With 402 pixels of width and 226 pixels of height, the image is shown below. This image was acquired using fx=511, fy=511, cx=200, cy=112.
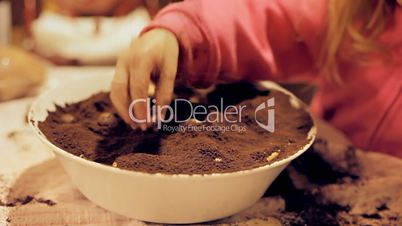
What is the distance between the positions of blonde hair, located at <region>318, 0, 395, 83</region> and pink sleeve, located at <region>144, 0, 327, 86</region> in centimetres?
2

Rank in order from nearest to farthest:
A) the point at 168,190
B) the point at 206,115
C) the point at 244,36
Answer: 1. the point at 168,190
2. the point at 206,115
3. the point at 244,36

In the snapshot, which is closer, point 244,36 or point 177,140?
point 177,140

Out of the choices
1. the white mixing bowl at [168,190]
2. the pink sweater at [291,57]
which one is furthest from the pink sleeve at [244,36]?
the white mixing bowl at [168,190]

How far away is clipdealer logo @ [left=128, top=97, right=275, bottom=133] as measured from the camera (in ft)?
1.74

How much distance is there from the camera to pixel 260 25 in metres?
0.71

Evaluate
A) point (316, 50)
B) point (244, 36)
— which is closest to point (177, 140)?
point (244, 36)

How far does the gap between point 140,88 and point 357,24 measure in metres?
0.36

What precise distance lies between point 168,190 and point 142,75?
0.13 m

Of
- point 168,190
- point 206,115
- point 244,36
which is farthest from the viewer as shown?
point 244,36

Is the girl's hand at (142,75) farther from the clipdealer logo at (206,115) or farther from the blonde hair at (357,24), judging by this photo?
the blonde hair at (357,24)

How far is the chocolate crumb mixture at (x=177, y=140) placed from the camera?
1.54 ft

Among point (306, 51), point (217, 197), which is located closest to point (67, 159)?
point (217, 197)

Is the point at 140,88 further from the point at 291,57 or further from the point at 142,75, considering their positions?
the point at 291,57

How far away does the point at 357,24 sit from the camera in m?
0.72
